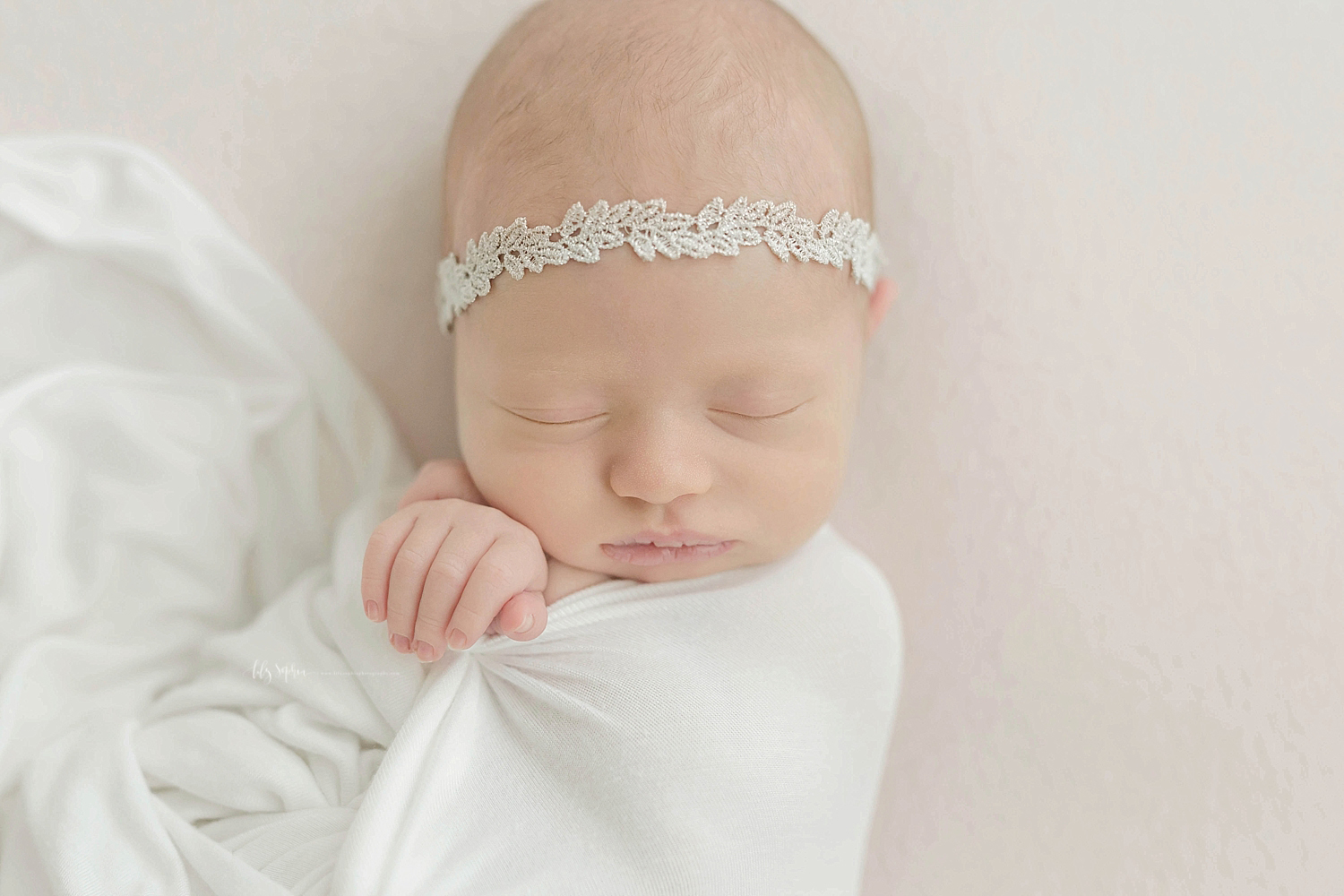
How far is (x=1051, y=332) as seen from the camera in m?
1.41

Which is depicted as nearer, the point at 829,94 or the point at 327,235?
the point at 829,94

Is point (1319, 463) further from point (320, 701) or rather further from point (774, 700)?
point (320, 701)

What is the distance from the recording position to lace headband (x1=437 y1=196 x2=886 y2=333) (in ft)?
3.46

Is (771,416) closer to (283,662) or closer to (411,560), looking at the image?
(411,560)

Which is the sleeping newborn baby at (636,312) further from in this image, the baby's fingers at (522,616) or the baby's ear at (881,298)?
the baby's ear at (881,298)

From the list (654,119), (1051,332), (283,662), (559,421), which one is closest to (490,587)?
(559,421)

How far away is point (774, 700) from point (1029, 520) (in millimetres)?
501

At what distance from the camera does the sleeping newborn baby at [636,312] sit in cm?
107

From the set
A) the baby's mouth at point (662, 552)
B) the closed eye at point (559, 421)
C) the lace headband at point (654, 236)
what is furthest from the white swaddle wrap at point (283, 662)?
the lace headband at point (654, 236)

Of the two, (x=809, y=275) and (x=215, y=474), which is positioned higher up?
(x=809, y=275)

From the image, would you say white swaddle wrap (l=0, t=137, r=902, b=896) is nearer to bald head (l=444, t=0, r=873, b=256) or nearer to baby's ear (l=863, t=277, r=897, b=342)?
baby's ear (l=863, t=277, r=897, b=342)

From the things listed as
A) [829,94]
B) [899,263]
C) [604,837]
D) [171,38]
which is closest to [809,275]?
[829,94]

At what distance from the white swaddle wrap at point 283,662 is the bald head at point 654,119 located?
1.43 feet

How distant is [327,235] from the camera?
57.0 inches
